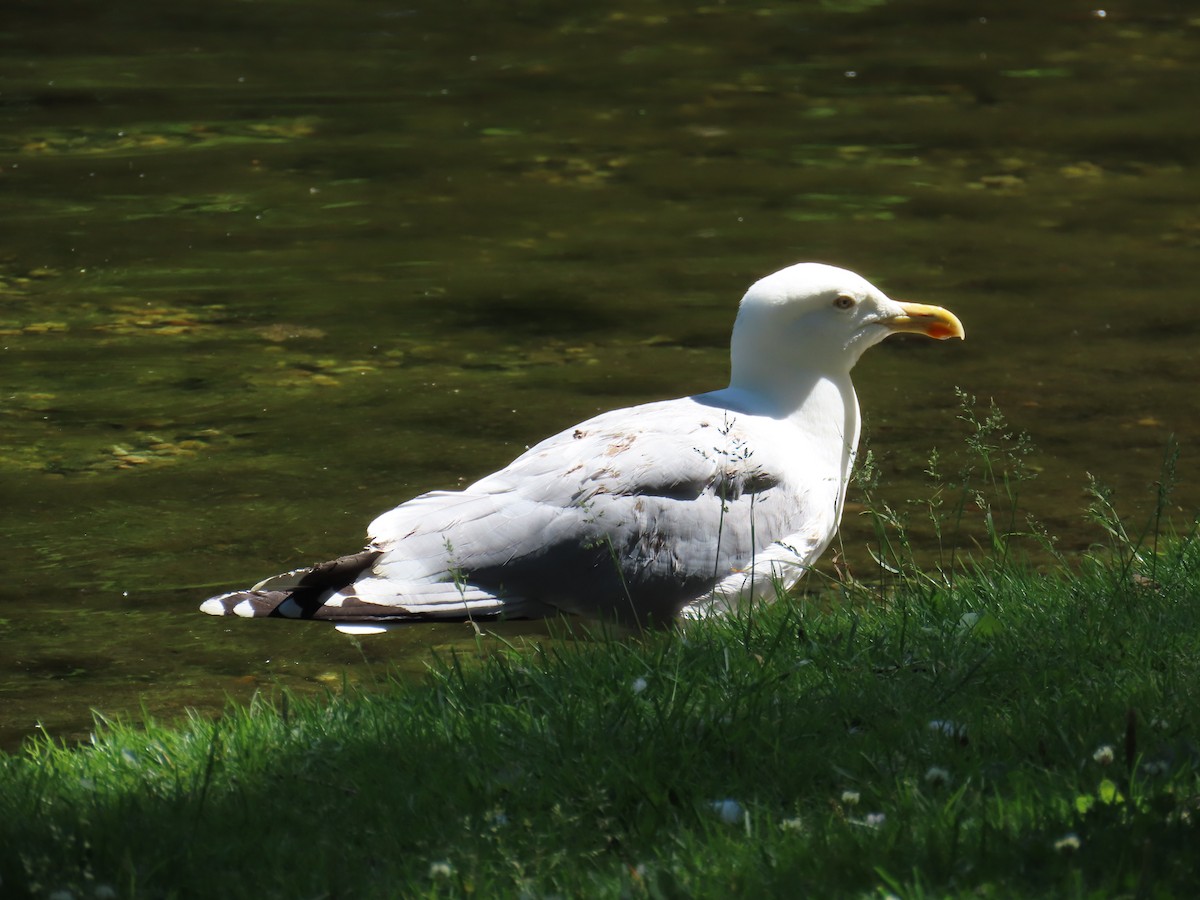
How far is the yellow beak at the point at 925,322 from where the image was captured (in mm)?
5574

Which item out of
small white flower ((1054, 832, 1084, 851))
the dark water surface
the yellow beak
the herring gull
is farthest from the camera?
the dark water surface

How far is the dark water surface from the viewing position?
642 centimetres

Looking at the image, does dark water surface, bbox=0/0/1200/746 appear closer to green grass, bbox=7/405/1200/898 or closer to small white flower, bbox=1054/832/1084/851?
green grass, bbox=7/405/1200/898

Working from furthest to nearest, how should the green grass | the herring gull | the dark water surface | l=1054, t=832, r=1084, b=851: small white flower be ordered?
the dark water surface → the herring gull → the green grass → l=1054, t=832, r=1084, b=851: small white flower

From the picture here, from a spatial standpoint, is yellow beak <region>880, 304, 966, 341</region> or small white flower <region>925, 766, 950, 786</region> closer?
small white flower <region>925, 766, 950, 786</region>

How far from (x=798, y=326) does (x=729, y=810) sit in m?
2.38

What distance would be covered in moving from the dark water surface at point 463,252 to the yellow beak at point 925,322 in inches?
39.5

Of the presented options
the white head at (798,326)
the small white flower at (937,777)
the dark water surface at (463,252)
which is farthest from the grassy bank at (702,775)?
the white head at (798,326)

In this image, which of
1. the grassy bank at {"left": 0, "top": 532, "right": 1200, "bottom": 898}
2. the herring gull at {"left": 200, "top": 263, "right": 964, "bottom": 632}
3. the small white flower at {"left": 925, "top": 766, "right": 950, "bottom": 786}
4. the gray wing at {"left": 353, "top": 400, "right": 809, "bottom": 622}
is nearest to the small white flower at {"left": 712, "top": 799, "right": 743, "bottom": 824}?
the grassy bank at {"left": 0, "top": 532, "right": 1200, "bottom": 898}

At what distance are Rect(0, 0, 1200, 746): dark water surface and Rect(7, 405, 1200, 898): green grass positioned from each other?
114cm

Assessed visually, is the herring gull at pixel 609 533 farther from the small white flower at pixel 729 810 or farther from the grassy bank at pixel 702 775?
the small white flower at pixel 729 810

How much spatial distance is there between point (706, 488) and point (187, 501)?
2.61m

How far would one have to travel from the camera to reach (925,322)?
564 cm

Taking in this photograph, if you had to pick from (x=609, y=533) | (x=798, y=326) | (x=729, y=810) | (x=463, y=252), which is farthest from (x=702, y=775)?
(x=463, y=252)
